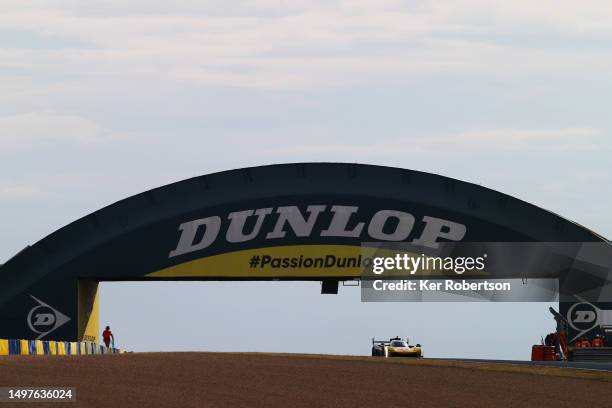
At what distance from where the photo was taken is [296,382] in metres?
24.9

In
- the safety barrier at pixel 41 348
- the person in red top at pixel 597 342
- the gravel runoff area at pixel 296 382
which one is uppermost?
the person in red top at pixel 597 342

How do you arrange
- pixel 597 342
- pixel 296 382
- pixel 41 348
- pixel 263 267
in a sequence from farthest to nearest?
pixel 263 267 < pixel 597 342 < pixel 41 348 < pixel 296 382

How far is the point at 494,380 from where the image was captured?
2752 centimetres

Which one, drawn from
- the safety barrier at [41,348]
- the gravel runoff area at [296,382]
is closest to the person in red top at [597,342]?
the gravel runoff area at [296,382]

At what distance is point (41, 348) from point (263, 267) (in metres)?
13.6

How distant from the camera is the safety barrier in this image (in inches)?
1454

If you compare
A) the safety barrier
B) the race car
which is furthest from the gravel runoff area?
the race car

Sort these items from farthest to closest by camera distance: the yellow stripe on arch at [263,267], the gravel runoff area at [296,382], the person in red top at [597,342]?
the yellow stripe on arch at [263,267], the person in red top at [597,342], the gravel runoff area at [296,382]

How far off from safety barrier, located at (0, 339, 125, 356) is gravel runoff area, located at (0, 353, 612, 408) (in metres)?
6.38

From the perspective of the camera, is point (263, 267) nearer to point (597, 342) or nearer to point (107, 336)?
point (107, 336)

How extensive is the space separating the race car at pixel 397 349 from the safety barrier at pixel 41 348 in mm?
10854

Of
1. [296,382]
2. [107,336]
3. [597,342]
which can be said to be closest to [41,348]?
[107,336]

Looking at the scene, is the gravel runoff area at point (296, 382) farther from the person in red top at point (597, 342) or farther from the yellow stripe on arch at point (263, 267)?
the yellow stripe on arch at point (263, 267)

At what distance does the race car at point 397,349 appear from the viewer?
164ft
